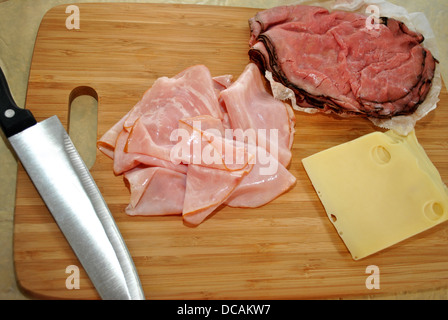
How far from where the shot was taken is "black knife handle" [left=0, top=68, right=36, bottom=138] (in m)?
1.84

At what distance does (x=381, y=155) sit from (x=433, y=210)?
35cm

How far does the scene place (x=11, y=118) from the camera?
1.84 m

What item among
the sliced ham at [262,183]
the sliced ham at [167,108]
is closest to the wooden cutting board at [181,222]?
the sliced ham at [262,183]

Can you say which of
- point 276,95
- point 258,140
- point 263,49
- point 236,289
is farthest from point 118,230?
point 263,49

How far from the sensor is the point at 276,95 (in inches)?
89.7

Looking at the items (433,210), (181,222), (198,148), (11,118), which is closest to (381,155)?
(433,210)

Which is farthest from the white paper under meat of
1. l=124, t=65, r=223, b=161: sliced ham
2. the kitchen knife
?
the kitchen knife

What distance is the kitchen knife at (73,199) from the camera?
173cm

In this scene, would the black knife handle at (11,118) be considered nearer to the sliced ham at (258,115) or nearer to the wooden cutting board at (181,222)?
the wooden cutting board at (181,222)

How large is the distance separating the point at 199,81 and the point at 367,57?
927mm

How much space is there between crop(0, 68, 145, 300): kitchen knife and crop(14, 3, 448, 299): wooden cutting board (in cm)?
10

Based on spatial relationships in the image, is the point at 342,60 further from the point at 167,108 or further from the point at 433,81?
the point at 167,108

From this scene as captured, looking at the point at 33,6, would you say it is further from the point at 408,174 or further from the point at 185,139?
the point at 408,174

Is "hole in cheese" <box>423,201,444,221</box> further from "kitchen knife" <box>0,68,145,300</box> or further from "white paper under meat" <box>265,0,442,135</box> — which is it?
"kitchen knife" <box>0,68,145,300</box>
